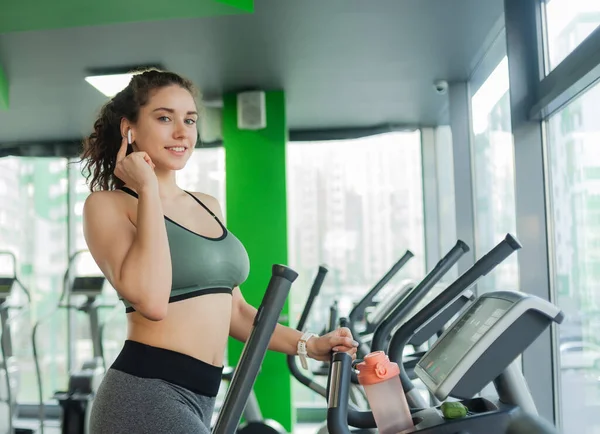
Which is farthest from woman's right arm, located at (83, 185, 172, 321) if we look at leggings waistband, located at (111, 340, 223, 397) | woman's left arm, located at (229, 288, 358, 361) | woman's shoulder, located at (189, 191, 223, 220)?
woman's shoulder, located at (189, 191, 223, 220)

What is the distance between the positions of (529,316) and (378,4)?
2.62 m

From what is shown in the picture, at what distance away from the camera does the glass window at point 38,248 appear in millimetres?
6328

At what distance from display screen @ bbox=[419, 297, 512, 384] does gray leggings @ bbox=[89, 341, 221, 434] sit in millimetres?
494

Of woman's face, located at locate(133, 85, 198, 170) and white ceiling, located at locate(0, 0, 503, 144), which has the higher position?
white ceiling, located at locate(0, 0, 503, 144)

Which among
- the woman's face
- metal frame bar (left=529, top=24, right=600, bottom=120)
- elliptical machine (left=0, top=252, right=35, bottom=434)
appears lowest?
elliptical machine (left=0, top=252, right=35, bottom=434)

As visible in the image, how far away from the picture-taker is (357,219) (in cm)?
596

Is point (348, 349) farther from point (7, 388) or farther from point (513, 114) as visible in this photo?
point (7, 388)

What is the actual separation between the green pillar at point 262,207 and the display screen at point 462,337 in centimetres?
377

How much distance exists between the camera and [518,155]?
2926 mm

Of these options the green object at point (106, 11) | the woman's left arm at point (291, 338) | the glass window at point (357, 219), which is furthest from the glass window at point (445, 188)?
the woman's left arm at point (291, 338)

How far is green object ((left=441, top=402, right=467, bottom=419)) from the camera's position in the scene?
95 cm

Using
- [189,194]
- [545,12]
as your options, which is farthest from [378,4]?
[189,194]

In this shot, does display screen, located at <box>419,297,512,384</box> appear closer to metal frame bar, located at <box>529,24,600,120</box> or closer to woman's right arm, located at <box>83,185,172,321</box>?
woman's right arm, located at <box>83,185,172,321</box>

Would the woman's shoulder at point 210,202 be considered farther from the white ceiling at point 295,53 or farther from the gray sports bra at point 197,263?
the white ceiling at point 295,53
